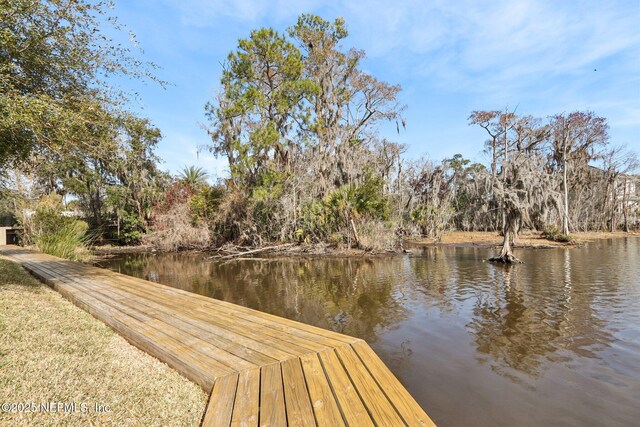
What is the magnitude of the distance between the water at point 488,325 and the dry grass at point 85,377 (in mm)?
2919

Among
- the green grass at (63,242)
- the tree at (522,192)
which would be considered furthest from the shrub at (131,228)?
the tree at (522,192)

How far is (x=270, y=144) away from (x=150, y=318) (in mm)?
18155

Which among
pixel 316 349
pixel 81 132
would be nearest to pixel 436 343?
pixel 316 349

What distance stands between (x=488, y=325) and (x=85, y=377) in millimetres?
6885

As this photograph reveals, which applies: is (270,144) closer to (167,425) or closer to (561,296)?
(561,296)

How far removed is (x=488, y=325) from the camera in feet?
22.8

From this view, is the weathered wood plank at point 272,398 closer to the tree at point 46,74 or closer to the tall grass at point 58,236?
the tree at point 46,74

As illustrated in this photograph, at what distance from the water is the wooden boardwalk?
137cm

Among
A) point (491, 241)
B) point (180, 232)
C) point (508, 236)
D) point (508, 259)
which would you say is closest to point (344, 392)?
point (508, 236)

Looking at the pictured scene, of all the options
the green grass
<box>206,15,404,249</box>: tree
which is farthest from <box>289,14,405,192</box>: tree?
the green grass

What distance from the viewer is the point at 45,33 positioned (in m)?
5.80

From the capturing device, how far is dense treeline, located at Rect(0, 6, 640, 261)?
6531mm

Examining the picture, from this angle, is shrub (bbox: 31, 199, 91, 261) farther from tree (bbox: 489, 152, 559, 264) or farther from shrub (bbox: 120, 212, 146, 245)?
tree (bbox: 489, 152, 559, 264)

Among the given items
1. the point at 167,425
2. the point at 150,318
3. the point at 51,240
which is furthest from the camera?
the point at 51,240
